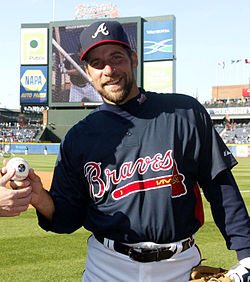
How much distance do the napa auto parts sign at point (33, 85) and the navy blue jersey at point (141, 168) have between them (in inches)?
1730

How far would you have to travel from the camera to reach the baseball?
1799 mm

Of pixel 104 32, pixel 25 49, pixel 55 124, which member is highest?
pixel 25 49

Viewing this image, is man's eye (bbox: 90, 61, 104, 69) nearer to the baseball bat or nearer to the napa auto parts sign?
the baseball bat

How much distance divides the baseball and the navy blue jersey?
1.35ft

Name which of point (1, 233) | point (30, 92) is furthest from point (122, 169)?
point (30, 92)

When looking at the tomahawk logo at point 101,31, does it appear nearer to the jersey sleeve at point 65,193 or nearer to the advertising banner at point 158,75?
the jersey sleeve at point 65,193

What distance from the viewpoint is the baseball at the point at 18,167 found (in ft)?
5.90

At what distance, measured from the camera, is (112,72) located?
2.15 m

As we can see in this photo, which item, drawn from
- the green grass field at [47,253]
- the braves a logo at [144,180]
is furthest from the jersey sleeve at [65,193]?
the green grass field at [47,253]

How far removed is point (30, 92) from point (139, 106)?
44.9m

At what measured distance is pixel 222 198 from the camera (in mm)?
2123

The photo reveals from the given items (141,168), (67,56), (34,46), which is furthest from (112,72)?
(34,46)

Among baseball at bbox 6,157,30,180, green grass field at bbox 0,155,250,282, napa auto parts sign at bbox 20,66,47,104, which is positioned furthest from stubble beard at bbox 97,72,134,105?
napa auto parts sign at bbox 20,66,47,104

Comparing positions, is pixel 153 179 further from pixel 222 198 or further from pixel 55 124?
pixel 55 124
